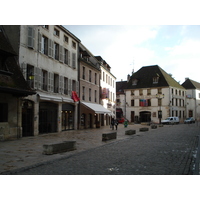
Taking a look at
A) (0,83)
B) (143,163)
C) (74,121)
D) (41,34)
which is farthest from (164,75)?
(143,163)

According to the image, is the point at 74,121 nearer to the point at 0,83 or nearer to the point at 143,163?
the point at 0,83

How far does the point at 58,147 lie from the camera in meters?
11.1

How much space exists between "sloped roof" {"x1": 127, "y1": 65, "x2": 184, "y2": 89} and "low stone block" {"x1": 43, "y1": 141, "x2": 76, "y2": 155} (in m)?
46.7

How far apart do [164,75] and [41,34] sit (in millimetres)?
42326

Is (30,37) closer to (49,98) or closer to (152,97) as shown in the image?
(49,98)

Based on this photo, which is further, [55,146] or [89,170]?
[55,146]

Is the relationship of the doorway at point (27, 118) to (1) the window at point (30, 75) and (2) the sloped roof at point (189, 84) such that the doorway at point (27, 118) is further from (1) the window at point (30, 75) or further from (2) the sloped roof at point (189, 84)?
(2) the sloped roof at point (189, 84)

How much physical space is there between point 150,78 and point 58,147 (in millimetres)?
51099

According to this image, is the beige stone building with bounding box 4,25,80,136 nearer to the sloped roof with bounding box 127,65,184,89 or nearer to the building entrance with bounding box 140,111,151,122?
the building entrance with bounding box 140,111,151,122

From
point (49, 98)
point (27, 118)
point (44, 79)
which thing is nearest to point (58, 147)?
point (27, 118)

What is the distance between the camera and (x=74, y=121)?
1119 inches

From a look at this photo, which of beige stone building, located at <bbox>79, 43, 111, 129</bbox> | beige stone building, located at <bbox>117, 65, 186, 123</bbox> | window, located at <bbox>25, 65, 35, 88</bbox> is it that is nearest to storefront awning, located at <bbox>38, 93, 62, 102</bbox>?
window, located at <bbox>25, 65, 35, 88</bbox>

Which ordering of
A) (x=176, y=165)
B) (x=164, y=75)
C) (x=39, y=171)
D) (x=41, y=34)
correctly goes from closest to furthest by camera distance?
1. (x=39, y=171)
2. (x=176, y=165)
3. (x=41, y=34)
4. (x=164, y=75)

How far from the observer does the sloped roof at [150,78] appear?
56.9m
